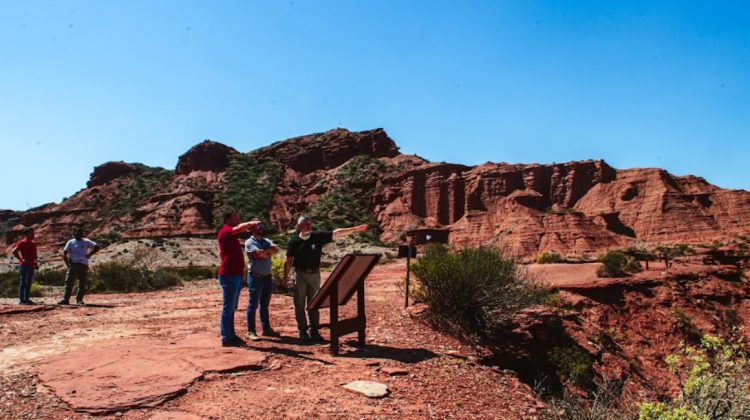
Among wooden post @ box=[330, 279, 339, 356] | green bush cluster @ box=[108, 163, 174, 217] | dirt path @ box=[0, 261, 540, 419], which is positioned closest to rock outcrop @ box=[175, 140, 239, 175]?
green bush cluster @ box=[108, 163, 174, 217]

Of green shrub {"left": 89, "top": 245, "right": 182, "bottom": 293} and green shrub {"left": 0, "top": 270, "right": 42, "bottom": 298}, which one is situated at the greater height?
green shrub {"left": 89, "top": 245, "right": 182, "bottom": 293}

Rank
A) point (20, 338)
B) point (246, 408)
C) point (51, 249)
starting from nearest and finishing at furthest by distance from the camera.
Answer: point (246, 408) < point (20, 338) < point (51, 249)

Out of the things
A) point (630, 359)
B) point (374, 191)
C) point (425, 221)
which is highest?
point (374, 191)

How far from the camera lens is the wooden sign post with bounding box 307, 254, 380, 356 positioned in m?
6.25

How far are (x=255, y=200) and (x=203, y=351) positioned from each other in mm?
71363

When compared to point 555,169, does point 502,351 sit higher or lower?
lower

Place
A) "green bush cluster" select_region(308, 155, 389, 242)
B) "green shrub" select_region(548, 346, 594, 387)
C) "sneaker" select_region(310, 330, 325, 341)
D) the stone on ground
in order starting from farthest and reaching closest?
"green bush cluster" select_region(308, 155, 389, 242), "green shrub" select_region(548, 346, 594, 387), "sneaker" select_region(310, 330, 325, 341), the stone on ground

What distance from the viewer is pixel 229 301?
652 centimetres

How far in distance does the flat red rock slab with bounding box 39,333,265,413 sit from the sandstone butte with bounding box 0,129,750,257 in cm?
3445

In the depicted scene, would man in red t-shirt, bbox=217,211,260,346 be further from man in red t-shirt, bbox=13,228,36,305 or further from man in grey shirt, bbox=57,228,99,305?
man in red t-shirt, bbox=13,228,36,305

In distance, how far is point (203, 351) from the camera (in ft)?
20.6

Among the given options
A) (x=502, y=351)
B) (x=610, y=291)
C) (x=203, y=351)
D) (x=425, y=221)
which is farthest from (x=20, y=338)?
(x=425, y=221)

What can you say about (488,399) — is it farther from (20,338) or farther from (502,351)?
(20,338)

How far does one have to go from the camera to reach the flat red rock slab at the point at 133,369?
4.61 metres
